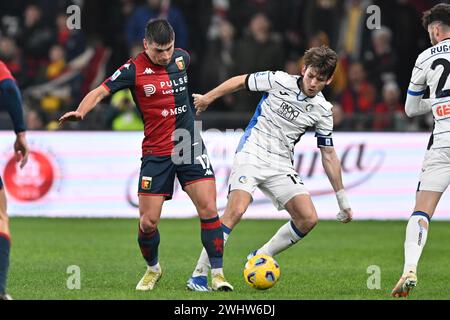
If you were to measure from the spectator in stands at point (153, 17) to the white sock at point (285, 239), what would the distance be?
30.1 ft

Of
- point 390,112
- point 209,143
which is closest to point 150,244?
point 209,143

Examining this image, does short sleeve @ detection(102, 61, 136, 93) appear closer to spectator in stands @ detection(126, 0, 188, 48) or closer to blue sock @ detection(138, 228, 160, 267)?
blue sock @ detection(138, 228, 160, 267)

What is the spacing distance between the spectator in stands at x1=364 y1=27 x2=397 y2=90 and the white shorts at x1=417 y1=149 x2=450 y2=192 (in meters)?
9.90

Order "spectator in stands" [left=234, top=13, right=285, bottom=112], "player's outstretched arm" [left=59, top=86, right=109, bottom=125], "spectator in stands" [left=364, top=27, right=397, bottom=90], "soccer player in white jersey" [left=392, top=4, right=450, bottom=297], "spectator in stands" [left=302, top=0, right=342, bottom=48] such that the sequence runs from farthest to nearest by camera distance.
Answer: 1. "spectator in stands" [left=302, top=0, right=342, bottom=48]
2. "spectator in stands" [left=364, top=27, right=397, bottom=90]
3. "spectator in stands" [left=234, top=13, right=285, bottom=112]
4. "soccer player in white jersey" [left=392, top=4, right=450, bottom=297]
5. "player's outstretched arm" [left=59, top=86, right=109, bottom=125]

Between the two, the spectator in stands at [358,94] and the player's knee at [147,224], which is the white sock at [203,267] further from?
the spectator in stands at [358,94]

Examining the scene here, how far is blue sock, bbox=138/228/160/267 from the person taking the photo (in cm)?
975

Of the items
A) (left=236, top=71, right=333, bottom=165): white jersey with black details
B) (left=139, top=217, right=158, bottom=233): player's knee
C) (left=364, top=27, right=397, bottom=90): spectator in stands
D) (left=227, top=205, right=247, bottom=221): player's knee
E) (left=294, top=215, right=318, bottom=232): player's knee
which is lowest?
(left=294, top=215, right=318, bottom=232): player's knee

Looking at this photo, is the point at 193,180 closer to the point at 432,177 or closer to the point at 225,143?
the point at 432,177

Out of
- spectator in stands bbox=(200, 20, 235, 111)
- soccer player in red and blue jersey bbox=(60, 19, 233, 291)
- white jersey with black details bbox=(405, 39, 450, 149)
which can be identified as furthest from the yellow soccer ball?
spectator in stands bbox=(200, 20, 235, 111)

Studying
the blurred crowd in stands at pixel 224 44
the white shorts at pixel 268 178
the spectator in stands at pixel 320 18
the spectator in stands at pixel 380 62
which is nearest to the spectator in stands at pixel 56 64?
the blurred crowd in stands at pixel 224 44

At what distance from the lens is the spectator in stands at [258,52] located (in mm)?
18844

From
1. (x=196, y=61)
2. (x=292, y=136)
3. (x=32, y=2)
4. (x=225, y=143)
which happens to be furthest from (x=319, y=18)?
(x=292, y=136)

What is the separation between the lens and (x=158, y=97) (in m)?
9.73
